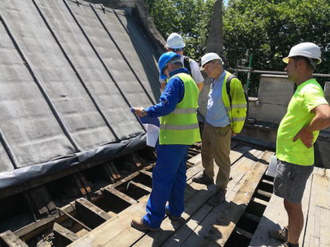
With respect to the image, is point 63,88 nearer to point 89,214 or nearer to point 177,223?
point 89,214

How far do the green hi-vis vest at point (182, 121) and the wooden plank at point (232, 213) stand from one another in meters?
1.09

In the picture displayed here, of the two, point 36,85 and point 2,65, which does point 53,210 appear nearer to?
point 36,85

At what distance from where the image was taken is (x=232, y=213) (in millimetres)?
3266

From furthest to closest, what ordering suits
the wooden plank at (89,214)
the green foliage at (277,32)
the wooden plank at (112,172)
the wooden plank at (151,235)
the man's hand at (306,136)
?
the green foliage at (277,32) < the wooden plank at (112,172) < the wooden plank at (89,214) < the wooden plank at (151,235) < the man's hand at (306,136)

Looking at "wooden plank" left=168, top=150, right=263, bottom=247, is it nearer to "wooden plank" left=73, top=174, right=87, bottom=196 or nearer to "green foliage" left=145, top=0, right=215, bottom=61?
"wooden plank" left=73, top=174, right=87, bottom=196

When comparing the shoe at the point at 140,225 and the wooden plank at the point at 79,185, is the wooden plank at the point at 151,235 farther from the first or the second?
the wooden plank at the point at 79,185

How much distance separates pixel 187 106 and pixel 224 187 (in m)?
1.50

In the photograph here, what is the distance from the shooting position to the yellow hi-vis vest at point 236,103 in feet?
10.9

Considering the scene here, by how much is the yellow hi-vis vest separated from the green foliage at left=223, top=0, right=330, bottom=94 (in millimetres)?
11211

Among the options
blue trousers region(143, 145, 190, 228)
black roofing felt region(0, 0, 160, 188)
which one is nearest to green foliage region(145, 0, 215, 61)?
black roofing felt region(0, 0, 160, 188)

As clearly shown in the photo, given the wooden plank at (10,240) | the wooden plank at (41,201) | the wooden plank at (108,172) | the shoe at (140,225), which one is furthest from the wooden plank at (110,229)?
the wooden plank at (108,172)

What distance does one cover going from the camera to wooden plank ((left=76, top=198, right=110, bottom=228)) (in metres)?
3.12

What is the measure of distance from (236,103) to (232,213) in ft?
4.70

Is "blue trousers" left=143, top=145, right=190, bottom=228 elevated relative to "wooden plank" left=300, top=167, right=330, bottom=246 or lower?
elevated
